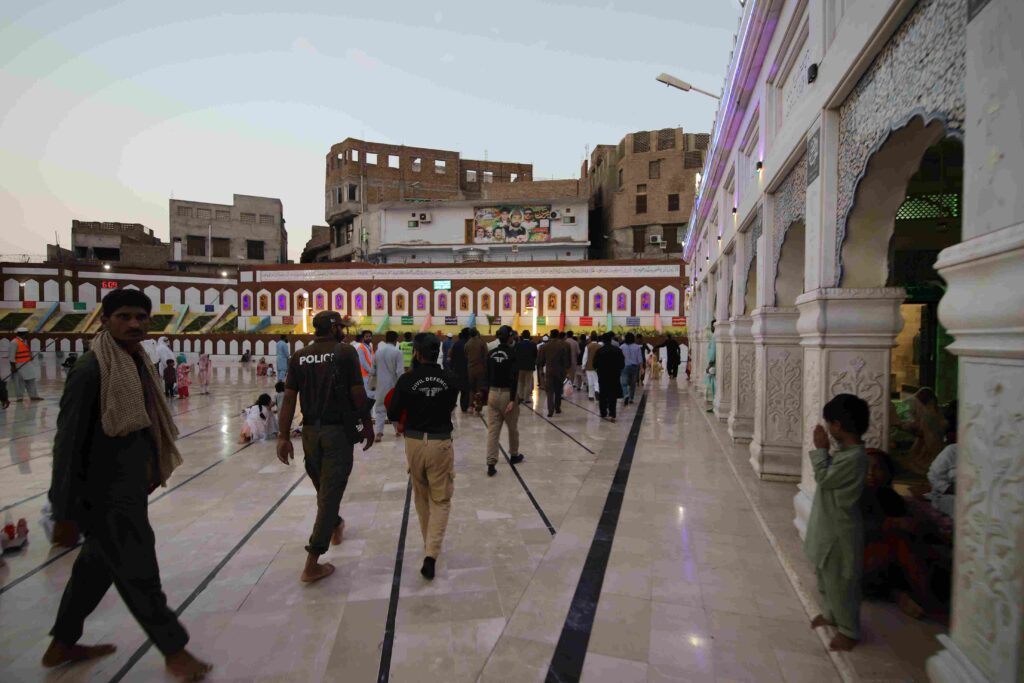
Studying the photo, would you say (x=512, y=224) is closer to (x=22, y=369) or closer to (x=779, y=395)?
(x=22, y=369)

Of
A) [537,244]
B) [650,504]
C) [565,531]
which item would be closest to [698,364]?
[650,504]

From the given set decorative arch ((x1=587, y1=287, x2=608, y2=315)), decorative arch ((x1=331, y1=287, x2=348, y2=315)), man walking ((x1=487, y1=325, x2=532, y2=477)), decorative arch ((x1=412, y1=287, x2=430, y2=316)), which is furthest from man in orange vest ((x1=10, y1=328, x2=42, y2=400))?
decorative arch ((x1=587, y1=287, x2=608, y2=315))

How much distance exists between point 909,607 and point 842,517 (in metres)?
0.85

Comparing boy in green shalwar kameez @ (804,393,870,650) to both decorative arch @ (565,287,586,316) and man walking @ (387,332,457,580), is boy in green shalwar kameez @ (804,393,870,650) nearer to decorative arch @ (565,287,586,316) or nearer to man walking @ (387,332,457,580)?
man walking @ (387,332,457,580)

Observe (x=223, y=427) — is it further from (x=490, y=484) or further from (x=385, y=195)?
(x=385, y=195)

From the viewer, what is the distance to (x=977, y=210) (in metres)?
1.94

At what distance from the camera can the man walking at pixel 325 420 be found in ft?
11.1

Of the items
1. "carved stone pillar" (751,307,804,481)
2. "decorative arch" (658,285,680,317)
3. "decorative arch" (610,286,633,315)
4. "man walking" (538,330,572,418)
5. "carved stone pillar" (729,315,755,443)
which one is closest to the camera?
"carved stone pillar" (751,307,804,481)

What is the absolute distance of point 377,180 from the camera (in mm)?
40906

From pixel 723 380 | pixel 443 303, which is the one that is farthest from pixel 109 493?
pixel 443 303

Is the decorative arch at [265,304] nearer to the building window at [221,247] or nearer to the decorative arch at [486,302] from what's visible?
the building window at [221,247]

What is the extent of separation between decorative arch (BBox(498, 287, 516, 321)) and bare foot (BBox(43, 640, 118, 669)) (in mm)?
27898

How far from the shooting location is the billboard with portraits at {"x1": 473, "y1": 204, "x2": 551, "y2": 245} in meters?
34.8

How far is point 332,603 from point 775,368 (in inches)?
180
